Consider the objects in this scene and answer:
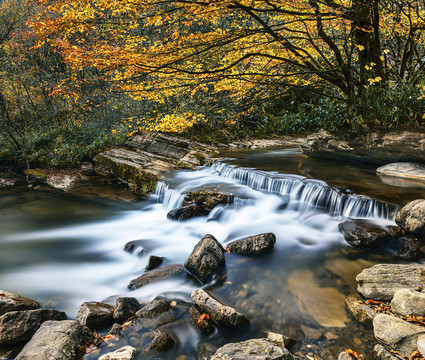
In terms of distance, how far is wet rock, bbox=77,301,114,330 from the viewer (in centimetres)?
359

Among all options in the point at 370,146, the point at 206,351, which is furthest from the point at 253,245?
the point at 370,146

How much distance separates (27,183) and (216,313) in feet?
34.2

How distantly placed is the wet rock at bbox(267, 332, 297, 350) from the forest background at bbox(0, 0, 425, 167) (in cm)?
450

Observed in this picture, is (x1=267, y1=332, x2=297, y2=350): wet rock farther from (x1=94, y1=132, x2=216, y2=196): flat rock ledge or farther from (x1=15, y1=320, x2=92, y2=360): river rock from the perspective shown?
(x1=94, y1=132, x2=216, y2=196): flat rock ledge

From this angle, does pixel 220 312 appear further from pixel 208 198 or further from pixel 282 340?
pixel 208 198

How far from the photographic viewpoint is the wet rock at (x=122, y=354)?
3.06 metres

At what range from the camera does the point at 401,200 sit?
5.54 meters

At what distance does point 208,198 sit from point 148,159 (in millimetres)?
4271

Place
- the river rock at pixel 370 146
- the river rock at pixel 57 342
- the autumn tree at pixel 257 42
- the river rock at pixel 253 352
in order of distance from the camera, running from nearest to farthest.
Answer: the river rock at pixel 253 352 → the river rock at pixel 57 342 → the autumn tree at pixel 257 42 → the river rock at pixel 370 146

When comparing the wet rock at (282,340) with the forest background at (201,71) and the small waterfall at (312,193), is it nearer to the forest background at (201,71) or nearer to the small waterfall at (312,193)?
the small waterfall at (312,193)

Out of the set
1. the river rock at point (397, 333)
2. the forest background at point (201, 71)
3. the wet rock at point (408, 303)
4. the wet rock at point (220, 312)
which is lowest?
the wet rock at point (220, 312)

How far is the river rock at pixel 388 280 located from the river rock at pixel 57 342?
3685 mm

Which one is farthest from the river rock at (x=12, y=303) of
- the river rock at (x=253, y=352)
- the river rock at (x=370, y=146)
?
the river rock at (x=370, y=146)

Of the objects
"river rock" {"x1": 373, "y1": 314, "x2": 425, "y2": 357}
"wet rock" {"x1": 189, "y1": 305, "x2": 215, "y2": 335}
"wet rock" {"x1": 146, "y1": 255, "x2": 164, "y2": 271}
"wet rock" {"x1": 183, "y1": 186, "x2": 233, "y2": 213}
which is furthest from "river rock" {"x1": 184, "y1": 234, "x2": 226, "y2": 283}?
"river rock" {"x1": 373, "y1": 314, "x2": 425, "y2": 357}
